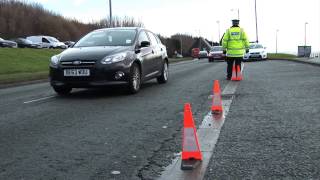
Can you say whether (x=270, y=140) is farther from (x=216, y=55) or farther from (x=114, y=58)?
(x=216, y=55)

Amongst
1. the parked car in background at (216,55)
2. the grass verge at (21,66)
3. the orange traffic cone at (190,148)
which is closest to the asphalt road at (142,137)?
the orange traffic cone at (190,148)

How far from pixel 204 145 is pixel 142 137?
917mm

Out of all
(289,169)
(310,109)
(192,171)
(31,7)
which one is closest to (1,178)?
(192,171)

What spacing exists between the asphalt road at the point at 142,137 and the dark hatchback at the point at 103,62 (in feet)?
1.50

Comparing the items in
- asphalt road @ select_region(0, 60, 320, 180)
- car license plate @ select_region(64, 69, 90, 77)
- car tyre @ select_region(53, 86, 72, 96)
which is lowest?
asphalt road @ select_region(0, 60, 320, 180)

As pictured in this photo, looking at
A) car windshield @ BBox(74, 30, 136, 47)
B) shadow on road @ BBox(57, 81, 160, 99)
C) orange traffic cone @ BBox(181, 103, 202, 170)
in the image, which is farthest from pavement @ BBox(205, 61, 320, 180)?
car windshield @ BBox(74, 30, 136, 47)

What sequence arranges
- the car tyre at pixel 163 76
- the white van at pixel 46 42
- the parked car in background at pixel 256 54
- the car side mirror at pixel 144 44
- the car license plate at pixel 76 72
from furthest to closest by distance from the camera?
the white van at pixel 46 42 → the parked car in background at pixel 256 54 → the car tyre at pixel 163 76 → the car side mirror at pixel 144 44 → the car license plate at pixel 76 72

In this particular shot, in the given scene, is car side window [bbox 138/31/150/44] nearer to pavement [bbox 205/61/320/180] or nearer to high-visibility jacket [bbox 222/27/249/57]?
high-visibility jacket [bbox 222/27/249/57]

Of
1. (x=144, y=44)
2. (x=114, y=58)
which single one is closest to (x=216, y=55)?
(x=144, y=44)

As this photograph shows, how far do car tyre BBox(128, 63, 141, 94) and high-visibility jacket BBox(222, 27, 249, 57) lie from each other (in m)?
4.24

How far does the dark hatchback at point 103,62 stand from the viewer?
416 inches

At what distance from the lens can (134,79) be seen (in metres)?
11.2

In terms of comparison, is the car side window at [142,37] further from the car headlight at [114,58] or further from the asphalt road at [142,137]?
the asphalt road at [142,137]

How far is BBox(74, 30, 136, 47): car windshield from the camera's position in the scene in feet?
38.1
